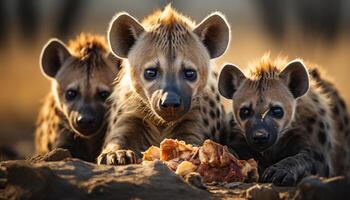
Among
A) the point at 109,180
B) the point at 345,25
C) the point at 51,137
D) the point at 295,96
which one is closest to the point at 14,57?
the point at 345,25

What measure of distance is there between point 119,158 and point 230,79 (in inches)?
50.6

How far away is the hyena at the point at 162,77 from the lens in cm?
752

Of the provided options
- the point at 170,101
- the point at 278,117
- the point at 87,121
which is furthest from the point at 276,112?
the point at 87,121

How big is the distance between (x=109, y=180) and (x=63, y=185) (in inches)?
9.9

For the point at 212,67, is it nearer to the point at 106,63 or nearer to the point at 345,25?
the point at 106,63

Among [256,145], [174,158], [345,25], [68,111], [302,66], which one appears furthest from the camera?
[345,25]

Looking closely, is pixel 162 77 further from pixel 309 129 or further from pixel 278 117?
pixel 309 129

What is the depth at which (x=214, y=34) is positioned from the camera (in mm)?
7918

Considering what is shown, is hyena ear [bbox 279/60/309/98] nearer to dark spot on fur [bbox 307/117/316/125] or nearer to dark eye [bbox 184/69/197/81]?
dark spot on fur [bbox 307/117/316/125]

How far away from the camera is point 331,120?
8336mm

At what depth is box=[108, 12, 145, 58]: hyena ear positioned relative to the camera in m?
7.84

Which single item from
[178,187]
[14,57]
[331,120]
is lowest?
[178,187]

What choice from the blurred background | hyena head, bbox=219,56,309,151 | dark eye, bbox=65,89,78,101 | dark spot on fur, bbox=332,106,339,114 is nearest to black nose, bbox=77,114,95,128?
dark eye, bbox=65,89,78,101

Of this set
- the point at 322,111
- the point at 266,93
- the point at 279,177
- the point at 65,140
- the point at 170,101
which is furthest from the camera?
the point at 65,140
